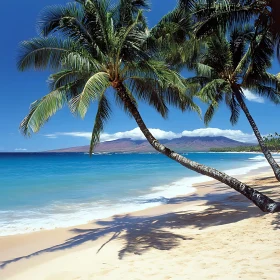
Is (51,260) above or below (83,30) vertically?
below

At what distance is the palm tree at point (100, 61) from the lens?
7.41 metres

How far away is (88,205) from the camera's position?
1195cm

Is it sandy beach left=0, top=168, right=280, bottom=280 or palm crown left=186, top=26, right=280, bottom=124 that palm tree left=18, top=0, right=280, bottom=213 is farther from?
palm crown left=186, top=26, right=280, bottom=124

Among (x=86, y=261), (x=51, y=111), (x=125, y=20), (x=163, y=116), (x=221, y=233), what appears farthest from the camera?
(x=163, y=116)

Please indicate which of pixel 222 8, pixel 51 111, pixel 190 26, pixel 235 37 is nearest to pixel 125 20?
pixel 190 26

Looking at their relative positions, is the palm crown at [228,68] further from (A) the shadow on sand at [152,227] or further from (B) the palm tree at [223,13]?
(A) the shadow on sand at [152,227]

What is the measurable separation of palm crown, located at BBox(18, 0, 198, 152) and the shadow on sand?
8.01ft

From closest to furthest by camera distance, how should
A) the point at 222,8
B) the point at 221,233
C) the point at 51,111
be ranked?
1. the point at 221,233
2. the point at 51,111
3. the point at 222,8

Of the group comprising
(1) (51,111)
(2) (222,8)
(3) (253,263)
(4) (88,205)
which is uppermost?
(2) (222,8)

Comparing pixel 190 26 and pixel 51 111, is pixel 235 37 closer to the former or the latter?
pixel 190 26

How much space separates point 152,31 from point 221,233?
221 inches

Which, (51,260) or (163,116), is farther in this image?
(163,116)

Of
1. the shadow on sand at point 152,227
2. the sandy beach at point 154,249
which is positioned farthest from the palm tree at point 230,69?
the sandy beach at point 154,249

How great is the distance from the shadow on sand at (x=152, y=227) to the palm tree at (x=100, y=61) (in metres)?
1.05
